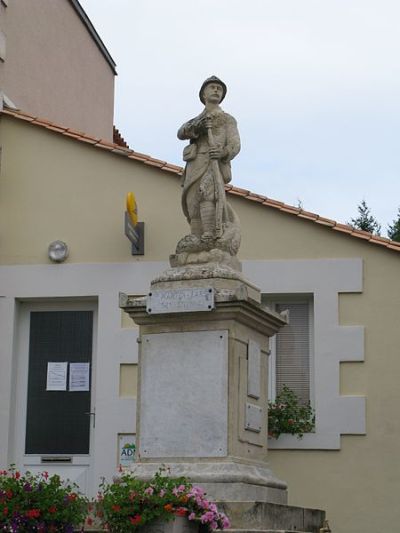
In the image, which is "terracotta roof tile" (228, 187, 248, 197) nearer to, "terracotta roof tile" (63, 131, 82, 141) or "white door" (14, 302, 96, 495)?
"terracotta roof tile" (63, 131, 82, 141)

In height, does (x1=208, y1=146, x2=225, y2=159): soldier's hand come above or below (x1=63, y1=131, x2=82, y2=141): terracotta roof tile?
below

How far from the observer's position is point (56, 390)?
1225 centimetres

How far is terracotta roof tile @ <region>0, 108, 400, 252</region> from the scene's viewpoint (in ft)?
38.3

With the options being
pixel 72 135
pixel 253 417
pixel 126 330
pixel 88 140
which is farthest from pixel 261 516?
pixel 72 135

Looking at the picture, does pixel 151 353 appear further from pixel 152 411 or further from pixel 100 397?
pixel 100 397

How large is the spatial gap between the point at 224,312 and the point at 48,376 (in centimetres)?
407

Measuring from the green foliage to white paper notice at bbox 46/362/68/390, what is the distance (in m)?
2.28

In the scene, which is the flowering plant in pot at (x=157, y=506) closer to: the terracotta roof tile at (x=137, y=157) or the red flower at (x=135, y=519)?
the red flower at (x=135, y=519)

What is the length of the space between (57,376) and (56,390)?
0.15 meters

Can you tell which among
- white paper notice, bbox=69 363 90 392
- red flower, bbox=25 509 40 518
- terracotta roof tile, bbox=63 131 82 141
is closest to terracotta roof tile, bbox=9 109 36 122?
terracotta roof tile, bbox=63 131 82 141

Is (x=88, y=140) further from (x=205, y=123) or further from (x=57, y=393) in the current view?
(x=205, y=123)

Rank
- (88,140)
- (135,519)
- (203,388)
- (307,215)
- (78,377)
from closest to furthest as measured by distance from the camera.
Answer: (135,519) → (203,388) → (307,215) → (78,377) → (88,140)

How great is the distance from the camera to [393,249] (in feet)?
38.0

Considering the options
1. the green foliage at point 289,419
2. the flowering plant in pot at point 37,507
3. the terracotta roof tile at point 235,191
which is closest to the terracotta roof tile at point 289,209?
the terracotta roof tile at point 235,191
